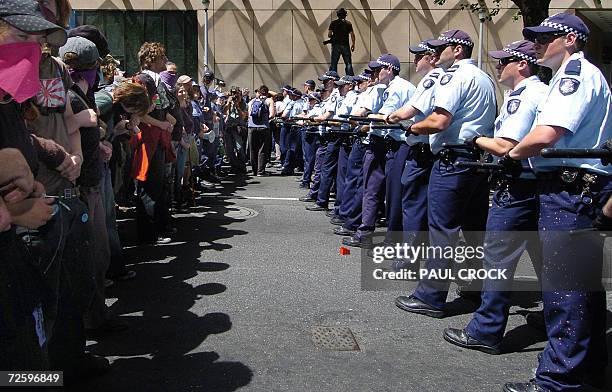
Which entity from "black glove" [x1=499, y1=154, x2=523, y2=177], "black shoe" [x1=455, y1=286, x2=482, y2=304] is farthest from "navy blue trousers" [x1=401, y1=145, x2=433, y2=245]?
"black glove" [x1=499, y1=154, x2=523, y2=177]

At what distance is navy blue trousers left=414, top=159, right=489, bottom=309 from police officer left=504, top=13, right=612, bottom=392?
48.3 inches

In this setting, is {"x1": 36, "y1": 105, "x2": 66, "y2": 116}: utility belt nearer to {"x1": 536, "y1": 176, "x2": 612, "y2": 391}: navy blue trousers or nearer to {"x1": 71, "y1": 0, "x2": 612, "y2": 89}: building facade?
{"x1": 536, "y1": 176, "x2": 612, "y2": 391}: navy blue trousers

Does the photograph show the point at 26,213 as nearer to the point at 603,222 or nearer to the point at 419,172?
the point at 603,222

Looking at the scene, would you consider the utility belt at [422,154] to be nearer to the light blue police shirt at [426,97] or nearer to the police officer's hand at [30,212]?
the light blue police shirt at [426,97]

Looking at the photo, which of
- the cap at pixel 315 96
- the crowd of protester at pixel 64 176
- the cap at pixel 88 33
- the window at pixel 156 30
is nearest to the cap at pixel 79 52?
the crowd of protester at pixel 64 176

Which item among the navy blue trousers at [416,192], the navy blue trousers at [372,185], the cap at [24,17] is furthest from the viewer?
the navy blue trousers at [372,185]

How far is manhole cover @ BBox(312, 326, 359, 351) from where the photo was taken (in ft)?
13.7

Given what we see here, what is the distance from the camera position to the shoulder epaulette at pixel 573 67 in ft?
10.9

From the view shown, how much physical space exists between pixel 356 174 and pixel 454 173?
340 cm

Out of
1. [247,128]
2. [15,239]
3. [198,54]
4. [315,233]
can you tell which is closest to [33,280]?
[15,239]

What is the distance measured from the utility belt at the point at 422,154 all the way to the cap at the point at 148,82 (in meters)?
2.78

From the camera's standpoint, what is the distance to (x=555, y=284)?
3389 mm

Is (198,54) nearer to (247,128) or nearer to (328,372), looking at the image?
(247,128)

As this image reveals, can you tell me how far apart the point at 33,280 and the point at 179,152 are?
21.7 feet
